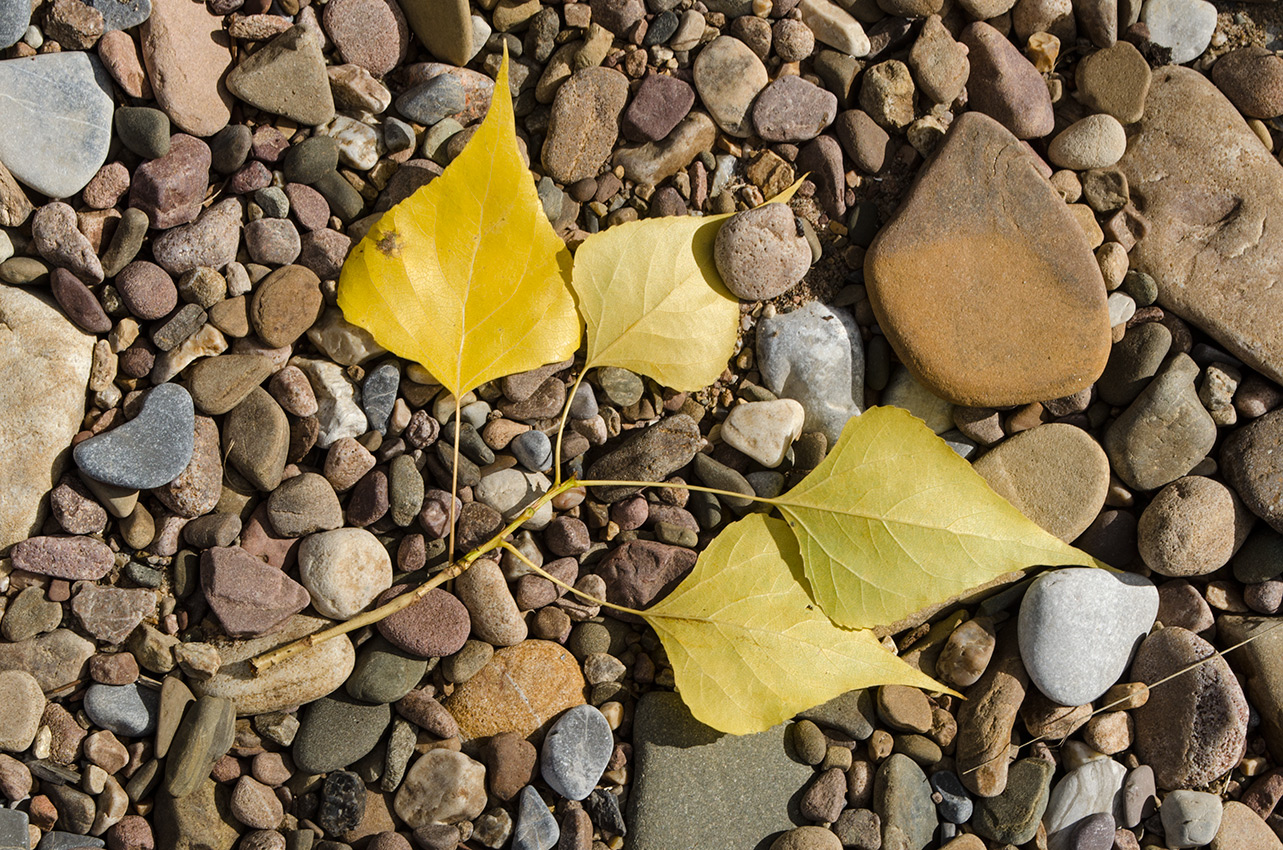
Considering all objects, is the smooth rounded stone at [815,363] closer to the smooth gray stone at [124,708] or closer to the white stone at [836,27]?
the white stone at [836,27]

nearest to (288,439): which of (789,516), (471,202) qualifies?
(471,202)

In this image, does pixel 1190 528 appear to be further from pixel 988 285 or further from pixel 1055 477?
pixel 988 285

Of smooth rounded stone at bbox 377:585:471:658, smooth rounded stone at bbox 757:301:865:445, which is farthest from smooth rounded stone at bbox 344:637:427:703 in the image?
smooth rounded stone at bbox 757:301:865:445

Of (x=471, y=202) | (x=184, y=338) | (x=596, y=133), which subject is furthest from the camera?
(x=596, y=133)

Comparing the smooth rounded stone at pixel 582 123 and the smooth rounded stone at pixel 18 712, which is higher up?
the smooth rounded stone at pixel 582 123

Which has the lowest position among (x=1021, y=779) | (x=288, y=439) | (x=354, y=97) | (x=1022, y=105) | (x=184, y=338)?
(x=1021, y=779)

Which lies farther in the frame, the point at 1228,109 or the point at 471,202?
the point at 1228,109

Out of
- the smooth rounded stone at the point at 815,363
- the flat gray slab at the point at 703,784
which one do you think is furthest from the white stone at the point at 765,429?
the flat gray slab at the point at 703,784

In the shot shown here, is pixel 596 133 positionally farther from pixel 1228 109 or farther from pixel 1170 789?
pixel 1170 789
